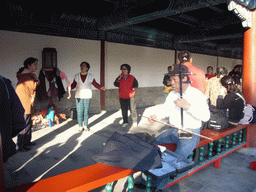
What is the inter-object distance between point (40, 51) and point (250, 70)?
5492 mm

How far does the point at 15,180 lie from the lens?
266cm

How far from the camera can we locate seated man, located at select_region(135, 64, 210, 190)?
7.25ft

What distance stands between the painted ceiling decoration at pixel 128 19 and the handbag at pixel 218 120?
1.79m

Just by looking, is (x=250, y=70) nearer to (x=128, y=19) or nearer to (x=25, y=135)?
(x=128, y=19)

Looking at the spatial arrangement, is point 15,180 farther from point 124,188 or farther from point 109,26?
point 109,26

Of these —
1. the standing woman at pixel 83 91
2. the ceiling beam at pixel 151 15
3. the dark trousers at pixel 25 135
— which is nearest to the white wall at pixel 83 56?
the ceiling beam at pixel 151 15

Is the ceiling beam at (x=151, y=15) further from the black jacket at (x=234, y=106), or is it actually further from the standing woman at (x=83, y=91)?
the black jacket at (x=234, y=106)

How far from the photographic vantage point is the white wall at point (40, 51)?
5414 millimetres

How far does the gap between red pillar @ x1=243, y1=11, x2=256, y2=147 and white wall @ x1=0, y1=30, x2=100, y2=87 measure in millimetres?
4812

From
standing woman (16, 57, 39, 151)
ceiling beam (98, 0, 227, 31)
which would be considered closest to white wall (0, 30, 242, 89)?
ceiling beam (98, 0, 227, 31)

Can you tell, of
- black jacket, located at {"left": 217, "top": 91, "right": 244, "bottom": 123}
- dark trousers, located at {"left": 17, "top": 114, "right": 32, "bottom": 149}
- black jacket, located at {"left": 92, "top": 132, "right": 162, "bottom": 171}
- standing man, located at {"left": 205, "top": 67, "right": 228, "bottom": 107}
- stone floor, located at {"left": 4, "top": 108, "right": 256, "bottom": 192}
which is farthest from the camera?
standing man, located at {"left": 205, "top": 67, "right": 228, "bottom": 107}

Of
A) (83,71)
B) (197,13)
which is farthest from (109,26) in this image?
(197,13)

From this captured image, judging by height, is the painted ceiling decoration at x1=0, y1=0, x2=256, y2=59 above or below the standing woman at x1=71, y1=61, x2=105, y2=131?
above

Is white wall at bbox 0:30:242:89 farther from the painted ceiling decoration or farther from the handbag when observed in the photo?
the handbag
